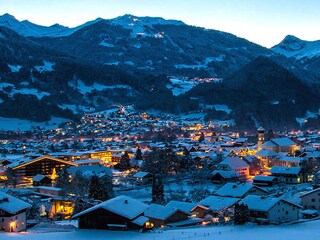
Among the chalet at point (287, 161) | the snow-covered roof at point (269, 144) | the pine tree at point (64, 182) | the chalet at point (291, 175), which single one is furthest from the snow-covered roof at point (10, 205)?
the snow-covered roof at point (269, 144)

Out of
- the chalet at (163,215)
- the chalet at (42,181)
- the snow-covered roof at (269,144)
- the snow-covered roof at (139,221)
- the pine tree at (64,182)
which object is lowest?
the chalet at (42,181)

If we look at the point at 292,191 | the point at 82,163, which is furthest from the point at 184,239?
the point at 82,163

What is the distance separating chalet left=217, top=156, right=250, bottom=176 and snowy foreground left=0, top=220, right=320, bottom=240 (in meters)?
24.7

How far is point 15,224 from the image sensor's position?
21531 mm

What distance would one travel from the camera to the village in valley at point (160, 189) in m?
21.8

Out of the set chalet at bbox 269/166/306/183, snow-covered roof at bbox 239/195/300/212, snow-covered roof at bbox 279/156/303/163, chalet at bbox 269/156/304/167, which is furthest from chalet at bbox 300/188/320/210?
snow-covered roof at bbox 279/156/303/163

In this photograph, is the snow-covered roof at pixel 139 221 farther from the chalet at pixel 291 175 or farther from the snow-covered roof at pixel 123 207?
the chalet at pixel 291 175

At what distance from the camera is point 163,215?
75.0ft

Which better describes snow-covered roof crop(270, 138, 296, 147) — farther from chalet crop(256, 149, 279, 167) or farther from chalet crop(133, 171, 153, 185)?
chalet crop(133, 171, 153, 185)

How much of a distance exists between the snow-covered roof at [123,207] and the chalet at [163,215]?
→ 4.65 ft

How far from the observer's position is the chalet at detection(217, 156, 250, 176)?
45.9 metres

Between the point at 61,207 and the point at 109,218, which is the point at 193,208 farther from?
the point at 61,207

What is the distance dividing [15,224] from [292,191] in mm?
21130

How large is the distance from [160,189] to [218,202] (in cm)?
510
